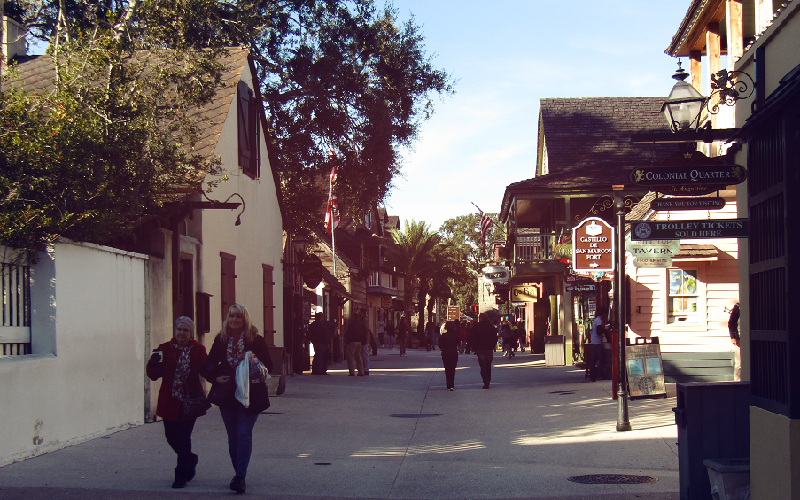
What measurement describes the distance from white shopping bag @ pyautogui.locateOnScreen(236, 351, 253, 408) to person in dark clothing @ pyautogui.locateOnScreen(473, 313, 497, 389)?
1219 cm

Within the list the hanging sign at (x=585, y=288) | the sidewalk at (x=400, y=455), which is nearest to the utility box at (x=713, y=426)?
the sidewalk at (x=400, y=455)

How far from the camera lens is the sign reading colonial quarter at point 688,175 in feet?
27.7

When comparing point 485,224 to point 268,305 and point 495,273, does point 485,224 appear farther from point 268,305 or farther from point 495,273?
point 268,305

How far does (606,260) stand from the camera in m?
18.3

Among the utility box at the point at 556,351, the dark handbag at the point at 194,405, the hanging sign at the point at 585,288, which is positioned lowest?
the utility box at the point at 556,351

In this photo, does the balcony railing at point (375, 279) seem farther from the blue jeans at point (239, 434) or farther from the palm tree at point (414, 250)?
the blue jeans at point (239, 434)

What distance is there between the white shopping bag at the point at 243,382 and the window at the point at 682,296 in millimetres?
13243

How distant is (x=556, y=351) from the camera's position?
2723cm

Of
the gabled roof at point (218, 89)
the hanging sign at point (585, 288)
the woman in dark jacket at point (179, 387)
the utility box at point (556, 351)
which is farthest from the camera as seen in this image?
the utility box at point (556, 351)

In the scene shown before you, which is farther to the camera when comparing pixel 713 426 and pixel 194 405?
pixel 194 405

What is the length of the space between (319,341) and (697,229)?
1648 centimetres

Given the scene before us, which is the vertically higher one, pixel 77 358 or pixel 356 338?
pixel 77 358

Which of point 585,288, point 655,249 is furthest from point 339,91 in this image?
point 655,249

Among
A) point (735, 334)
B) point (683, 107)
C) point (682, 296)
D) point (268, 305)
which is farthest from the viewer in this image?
point (268, 305)
